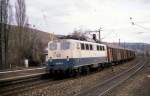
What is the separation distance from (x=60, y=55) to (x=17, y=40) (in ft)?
79.5

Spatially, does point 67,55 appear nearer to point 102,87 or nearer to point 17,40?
point 102,87

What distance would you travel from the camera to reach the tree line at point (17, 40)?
45.8 metres

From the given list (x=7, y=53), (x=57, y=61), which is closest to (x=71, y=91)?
(x=57, y=61)

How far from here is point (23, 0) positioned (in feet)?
168

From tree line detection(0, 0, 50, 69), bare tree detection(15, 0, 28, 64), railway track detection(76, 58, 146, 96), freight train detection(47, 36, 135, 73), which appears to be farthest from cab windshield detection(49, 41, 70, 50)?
bare tree detection(15, 0, 28, 64)

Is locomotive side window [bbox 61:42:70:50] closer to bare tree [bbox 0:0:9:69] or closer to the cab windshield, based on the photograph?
the cab windshield

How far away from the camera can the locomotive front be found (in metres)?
26.5

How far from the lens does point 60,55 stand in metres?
26.9

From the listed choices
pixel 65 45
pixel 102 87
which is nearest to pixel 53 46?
pixel 65 45

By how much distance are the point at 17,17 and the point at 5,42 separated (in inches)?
212

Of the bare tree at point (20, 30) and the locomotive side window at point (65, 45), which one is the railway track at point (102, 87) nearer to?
the locomotive side window at point (65, 45)

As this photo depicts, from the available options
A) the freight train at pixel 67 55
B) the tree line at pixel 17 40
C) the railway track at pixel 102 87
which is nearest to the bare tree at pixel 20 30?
the tree line at pixel 17 40

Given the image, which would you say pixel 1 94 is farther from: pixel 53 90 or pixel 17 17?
pixel 17 17

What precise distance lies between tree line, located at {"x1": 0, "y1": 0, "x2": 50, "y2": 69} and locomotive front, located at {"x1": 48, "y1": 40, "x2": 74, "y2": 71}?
59.1ft
